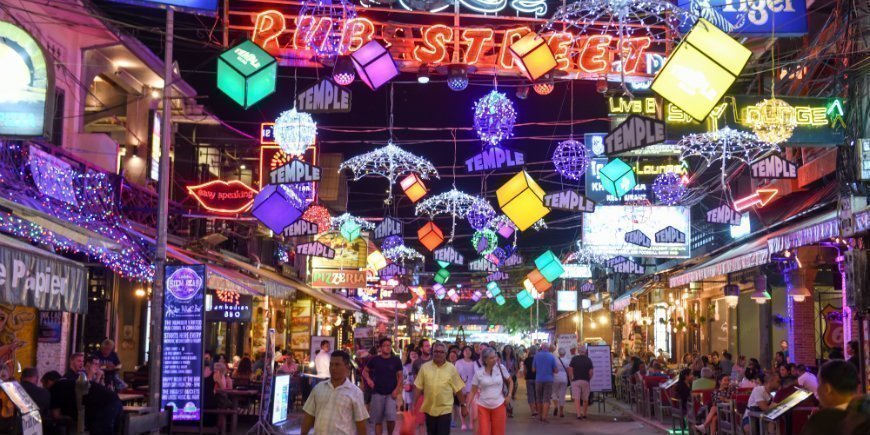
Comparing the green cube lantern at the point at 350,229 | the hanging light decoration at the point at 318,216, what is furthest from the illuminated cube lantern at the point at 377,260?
the green cube lantern at the point at 350,229

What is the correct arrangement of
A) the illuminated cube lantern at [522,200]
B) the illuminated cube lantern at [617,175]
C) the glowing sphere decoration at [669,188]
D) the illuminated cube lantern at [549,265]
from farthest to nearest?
the illuminated cube lantern at [549,265] → the glowing sphere decoration at [669,188] → the illuminated cube lantern at [617,175] → the illuminated cube lantern at [522,200]

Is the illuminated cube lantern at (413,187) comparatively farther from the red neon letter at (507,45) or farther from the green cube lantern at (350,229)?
the green cube lantern at (350,229)

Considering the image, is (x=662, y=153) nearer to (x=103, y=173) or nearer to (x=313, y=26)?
(x=103, y=173)

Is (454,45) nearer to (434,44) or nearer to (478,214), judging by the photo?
(434,44)

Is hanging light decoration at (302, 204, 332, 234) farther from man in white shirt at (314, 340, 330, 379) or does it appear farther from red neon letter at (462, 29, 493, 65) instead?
red neon letter at (462, 29, 493, 65)

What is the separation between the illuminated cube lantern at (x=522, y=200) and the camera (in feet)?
57.9

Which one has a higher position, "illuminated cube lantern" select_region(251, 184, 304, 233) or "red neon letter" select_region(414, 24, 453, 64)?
"red neon letter" select_region(414, 24, 453, 64)

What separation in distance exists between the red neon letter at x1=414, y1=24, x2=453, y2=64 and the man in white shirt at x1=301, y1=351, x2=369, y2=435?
9.61 metres

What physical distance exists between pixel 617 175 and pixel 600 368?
11467 millimetres

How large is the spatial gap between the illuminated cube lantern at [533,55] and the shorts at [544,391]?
1197 cm

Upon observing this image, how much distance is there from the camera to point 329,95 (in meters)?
14.1

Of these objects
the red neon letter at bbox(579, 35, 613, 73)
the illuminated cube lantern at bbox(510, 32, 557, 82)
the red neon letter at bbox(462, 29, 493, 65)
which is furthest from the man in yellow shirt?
the red neon letter at bbox(579, 35, 613, 73)

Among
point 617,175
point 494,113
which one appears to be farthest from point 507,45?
point 617,175

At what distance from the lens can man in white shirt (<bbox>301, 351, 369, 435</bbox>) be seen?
30.2 feet
